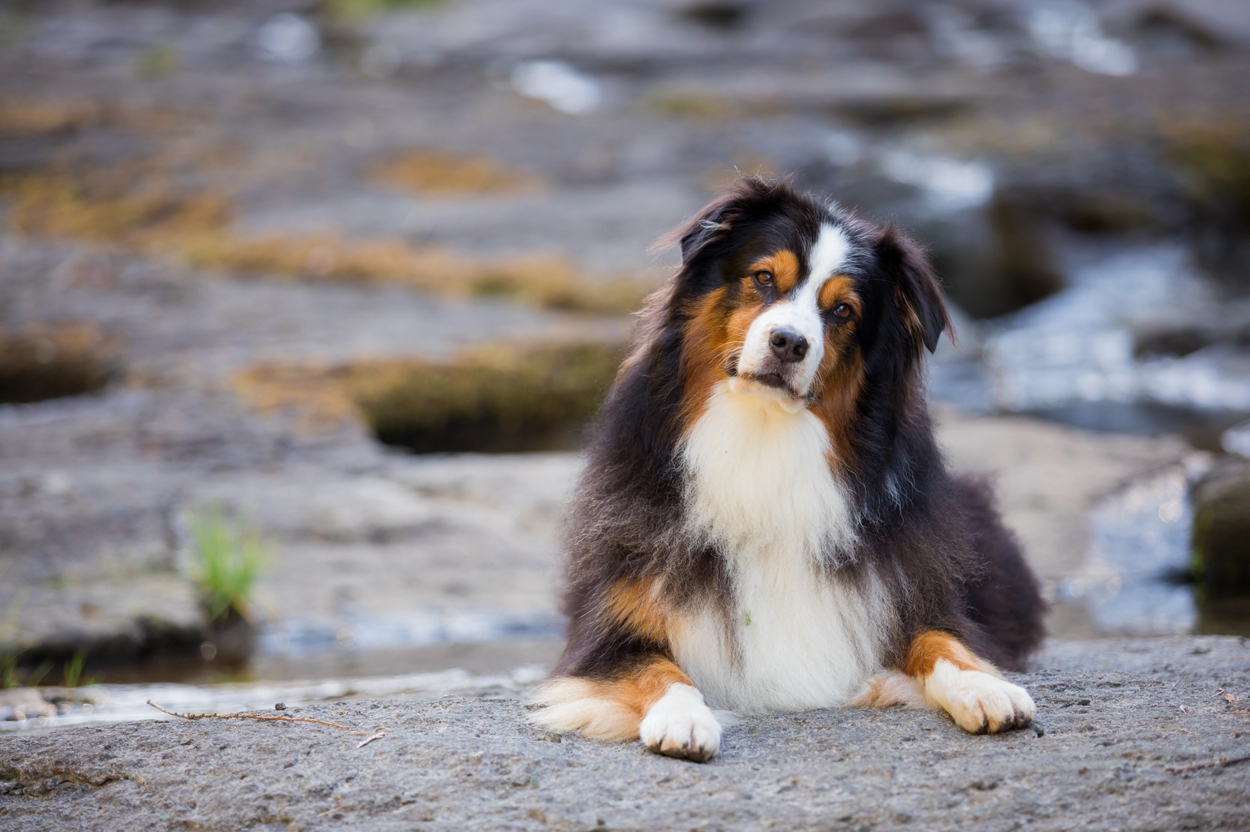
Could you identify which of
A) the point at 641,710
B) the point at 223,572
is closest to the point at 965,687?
the point at 641,710

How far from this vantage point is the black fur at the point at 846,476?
322cm

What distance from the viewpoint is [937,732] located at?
2922 mm

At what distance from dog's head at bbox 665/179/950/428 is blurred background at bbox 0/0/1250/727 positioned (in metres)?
1.54

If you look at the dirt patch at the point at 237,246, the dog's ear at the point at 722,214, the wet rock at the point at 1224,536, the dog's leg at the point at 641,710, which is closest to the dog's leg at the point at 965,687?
the dog's leg at the point at 641,710

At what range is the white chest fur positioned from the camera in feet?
10.5

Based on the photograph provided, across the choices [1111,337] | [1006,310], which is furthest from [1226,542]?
[1006,310]

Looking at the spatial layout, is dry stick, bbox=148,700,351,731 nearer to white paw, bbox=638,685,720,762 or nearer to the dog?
the dog

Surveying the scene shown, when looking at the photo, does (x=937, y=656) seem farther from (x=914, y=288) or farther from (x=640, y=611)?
(x=914, y=288)

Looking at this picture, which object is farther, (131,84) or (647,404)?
(131,84)

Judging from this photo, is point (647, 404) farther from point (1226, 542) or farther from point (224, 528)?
point (1226, 542)

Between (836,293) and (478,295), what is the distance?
614cm

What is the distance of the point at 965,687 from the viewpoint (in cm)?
295

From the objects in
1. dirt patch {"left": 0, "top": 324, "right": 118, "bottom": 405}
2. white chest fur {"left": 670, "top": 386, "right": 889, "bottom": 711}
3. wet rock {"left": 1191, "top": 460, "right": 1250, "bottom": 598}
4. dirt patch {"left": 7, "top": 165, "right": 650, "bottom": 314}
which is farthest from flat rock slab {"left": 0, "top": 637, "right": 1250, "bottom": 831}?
dirt patch {"left": 7, "top": 165, "right": 650, "bottom": 314}

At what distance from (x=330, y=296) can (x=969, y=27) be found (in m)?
13.9
